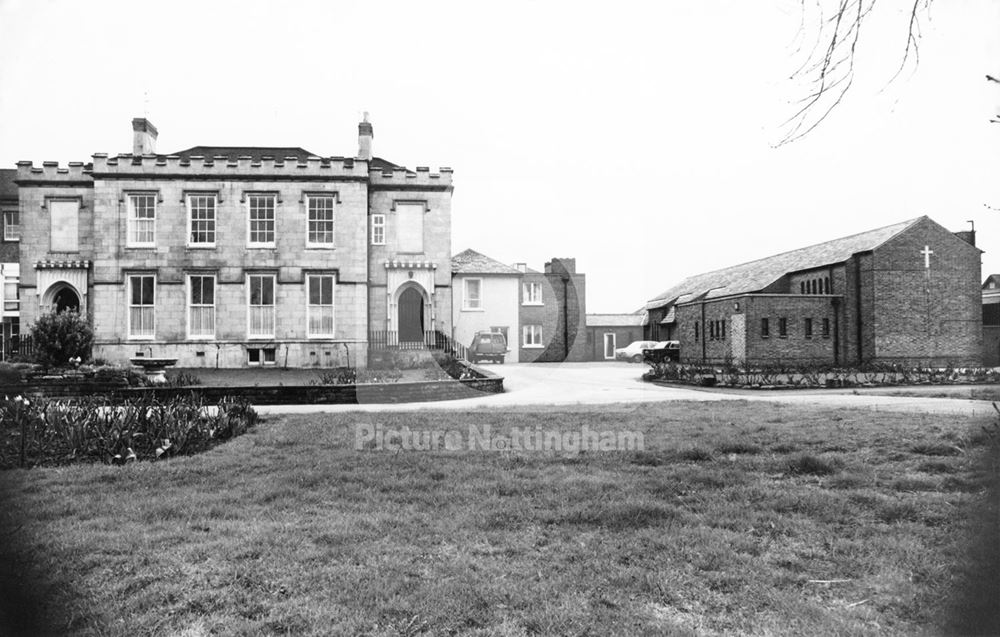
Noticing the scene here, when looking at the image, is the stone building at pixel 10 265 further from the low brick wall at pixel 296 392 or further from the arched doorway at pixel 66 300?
the low brick wall at pixel 296 392

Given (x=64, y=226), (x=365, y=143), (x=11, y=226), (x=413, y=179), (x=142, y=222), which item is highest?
(x=365, y=143)

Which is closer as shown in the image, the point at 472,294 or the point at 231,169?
the point at 231,169

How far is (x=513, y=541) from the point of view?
3.70 m

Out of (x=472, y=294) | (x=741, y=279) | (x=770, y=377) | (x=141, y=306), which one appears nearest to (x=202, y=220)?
(x=141, y=306)

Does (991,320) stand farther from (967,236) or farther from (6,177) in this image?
(6,177)

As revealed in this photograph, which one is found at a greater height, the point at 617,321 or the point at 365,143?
the point at 365,143

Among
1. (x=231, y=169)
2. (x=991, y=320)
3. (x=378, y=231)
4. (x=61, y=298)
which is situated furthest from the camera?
(x=378, y=231)

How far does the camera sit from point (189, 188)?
23719 mm

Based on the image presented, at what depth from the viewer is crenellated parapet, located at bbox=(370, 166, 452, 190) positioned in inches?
955

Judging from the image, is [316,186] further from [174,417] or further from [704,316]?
[704,316]

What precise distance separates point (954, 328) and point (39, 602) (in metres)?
4.71

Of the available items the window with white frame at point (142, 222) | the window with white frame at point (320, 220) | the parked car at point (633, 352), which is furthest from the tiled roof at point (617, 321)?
the window with white frame at point (142, 222)

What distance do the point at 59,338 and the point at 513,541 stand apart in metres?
18.6

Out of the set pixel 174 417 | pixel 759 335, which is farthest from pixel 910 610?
pixel 759 335
